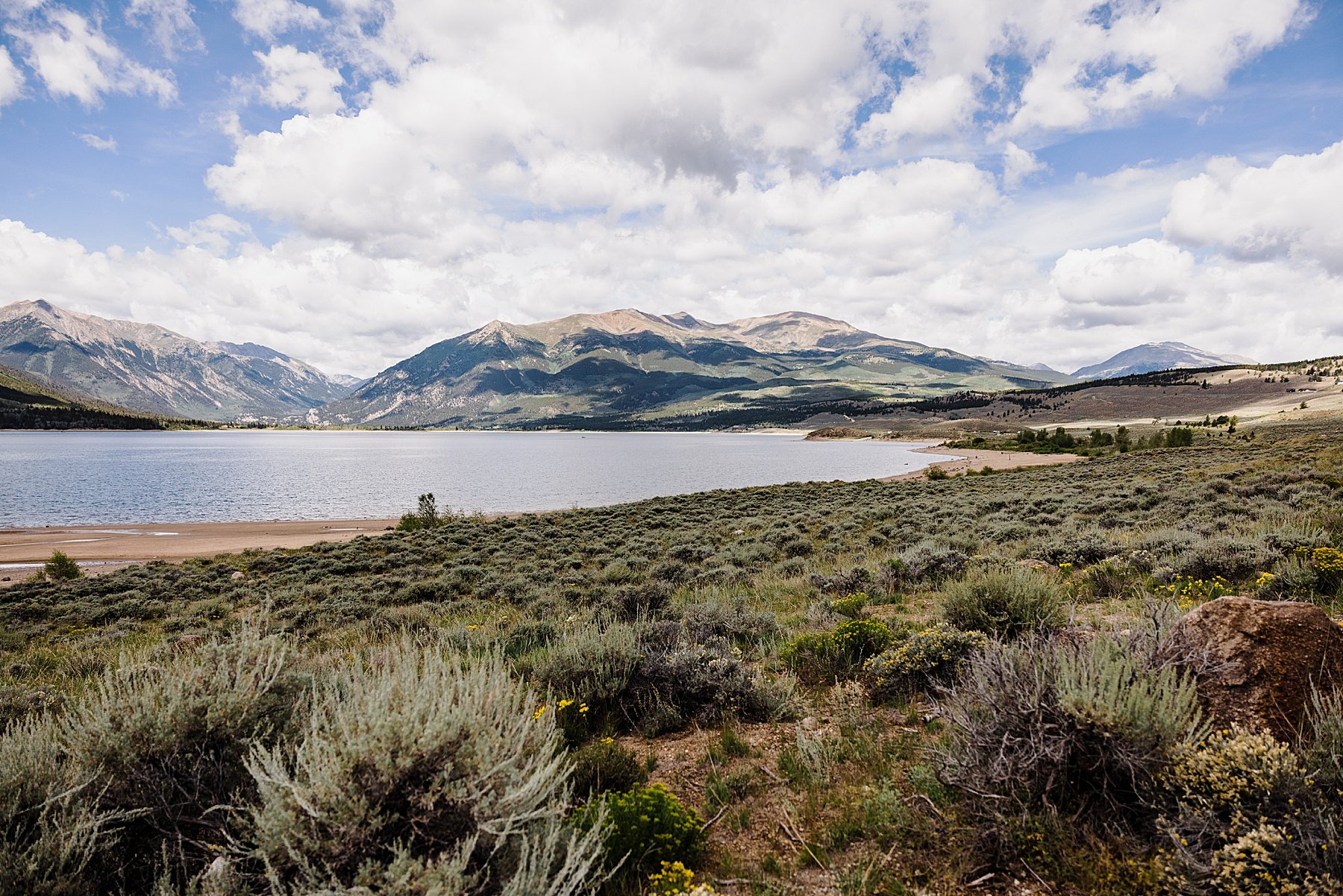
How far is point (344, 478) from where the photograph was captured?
7638 centimetres

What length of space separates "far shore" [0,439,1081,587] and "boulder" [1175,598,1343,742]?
1353 inches

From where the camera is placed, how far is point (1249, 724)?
3.69m

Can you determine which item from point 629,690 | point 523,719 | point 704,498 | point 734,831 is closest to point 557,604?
point 629,690

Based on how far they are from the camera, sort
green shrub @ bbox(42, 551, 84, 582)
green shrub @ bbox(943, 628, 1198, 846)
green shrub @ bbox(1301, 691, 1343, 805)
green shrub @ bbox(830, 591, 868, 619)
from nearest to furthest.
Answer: green shrub @ bbox(1301, 691, 1343, 805)
green shrub @ bbox(943, 628, 1198, 846)
green shrub @ bbox(830, 591, 868, 619)
green shrub @ bbox(42, 551, 84, 582)

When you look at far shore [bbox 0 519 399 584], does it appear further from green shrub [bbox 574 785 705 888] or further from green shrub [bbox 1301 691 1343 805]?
green shrub [bbox 1301 691 1343 805]

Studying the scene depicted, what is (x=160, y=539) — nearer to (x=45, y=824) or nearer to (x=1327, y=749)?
(x=45, y=824)

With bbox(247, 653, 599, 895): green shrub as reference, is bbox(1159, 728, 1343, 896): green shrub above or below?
below

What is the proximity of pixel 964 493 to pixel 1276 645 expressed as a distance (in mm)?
28108

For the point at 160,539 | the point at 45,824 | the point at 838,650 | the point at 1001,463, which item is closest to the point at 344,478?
the point at 160,539

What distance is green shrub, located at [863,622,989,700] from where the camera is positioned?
19.1 feet

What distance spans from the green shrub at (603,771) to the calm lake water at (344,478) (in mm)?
40067

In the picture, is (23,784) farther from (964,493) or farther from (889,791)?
(964,493)

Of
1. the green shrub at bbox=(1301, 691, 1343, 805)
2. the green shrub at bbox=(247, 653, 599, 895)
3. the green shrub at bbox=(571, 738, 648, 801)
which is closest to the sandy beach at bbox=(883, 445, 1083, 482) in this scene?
the green shrub at bbox=(1301, 691, 1343, 805)

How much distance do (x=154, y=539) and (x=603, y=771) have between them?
4363cm
